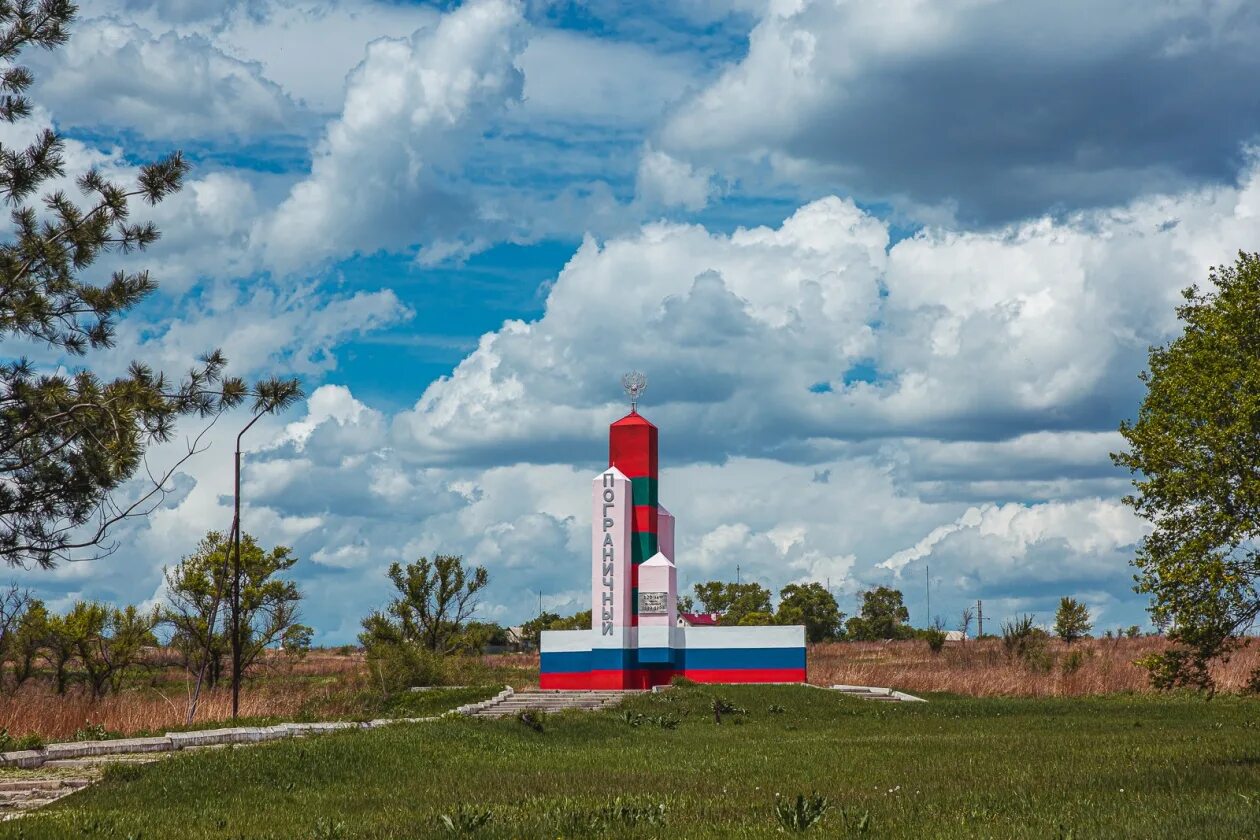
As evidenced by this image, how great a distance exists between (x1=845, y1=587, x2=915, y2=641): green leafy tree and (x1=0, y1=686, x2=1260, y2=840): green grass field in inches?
2668

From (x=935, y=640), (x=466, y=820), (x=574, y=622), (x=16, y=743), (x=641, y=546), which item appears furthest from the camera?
(x=574, y=622)

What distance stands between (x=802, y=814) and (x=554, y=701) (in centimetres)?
2790

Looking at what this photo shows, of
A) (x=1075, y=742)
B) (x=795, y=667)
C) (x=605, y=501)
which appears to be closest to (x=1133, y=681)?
(x=795, y=667)

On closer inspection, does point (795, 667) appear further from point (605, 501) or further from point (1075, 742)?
point (1075, 742)

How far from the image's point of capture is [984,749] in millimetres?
21719

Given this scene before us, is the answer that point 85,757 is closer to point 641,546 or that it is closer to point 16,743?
point 16,743

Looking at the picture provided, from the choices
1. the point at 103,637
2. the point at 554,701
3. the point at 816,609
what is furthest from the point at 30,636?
the point at 816,609

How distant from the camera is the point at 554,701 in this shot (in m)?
38.9

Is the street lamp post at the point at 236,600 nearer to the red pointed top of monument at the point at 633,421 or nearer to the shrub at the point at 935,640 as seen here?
the red pointed top of monument at the point at 633,421

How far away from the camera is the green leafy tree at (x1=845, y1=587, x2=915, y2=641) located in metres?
96.3

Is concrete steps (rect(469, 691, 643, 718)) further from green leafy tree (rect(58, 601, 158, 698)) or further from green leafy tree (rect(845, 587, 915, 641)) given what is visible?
green leafy tree (rect(845, 587, 915, 641))

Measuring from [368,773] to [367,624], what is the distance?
1494 inches

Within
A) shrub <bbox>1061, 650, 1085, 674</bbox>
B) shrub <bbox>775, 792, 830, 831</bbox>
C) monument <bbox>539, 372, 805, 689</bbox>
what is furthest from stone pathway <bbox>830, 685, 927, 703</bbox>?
shrub <bbox>775, 792, 830, 831</bbox>

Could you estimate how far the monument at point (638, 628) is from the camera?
43.7 metres
